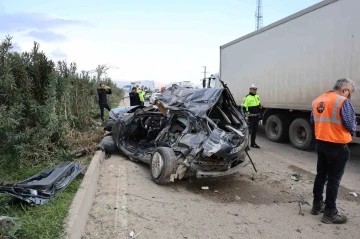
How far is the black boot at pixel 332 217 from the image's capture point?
3973 millimetres

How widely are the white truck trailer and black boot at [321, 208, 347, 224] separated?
338 cm

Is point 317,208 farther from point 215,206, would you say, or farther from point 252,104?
point 252,104

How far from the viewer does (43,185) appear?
3.92 m

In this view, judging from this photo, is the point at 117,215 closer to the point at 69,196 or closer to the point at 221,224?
the point at 69,196

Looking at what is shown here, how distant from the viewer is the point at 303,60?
8102mm

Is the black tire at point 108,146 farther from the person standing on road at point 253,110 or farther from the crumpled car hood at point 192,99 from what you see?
the person standing on road at point 253,110

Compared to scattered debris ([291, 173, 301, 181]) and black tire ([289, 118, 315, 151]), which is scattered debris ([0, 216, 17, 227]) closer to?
scattered debris ([291, 173, 301, 181])

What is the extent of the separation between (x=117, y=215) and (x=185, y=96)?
9.90 ft

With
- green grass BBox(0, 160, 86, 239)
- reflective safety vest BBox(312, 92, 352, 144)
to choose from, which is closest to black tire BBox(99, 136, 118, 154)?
green grass BBox(0, 160, 86, 239)

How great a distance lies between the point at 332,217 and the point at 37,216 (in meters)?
3.45

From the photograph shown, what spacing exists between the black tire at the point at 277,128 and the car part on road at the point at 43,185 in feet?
21.3

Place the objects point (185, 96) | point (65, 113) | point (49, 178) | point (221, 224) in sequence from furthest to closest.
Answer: point (65, 113), point (185, 96), point (49, 178), point (221, 224)

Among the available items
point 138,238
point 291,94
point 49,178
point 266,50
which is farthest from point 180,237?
point 266,50

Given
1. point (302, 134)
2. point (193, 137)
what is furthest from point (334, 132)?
point (302, 134)
